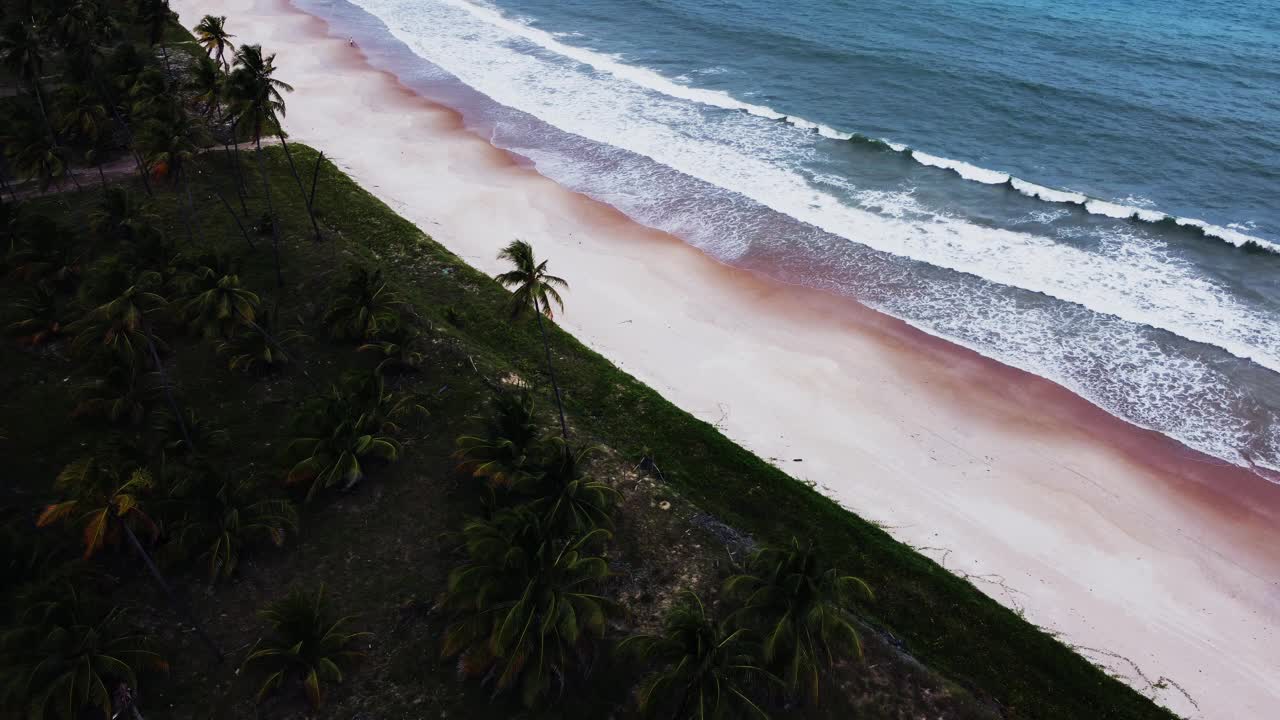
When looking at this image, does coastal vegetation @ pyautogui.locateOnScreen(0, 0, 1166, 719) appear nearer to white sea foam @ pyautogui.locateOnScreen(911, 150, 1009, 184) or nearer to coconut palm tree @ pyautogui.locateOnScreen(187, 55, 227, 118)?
coconut palm tree @ pyautogui.locateOnScreen(187, 55, 227, 118)

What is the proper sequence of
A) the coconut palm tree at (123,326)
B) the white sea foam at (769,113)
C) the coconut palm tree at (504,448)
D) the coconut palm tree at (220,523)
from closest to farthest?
the coconut palm tree at (220,523), the coconut palm tree at (123,326), the coconut palm tree at (504,448), the white sea foam at (769,113)

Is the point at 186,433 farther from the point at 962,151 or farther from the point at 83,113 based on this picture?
the point at 962,151

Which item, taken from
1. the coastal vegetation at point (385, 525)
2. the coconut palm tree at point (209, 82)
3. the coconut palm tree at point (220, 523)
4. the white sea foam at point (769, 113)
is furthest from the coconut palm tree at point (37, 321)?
the white sea foam at point (769, 113)

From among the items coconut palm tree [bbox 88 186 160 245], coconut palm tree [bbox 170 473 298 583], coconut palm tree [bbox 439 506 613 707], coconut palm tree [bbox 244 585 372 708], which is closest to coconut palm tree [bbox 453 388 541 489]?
coconut palm tree [bbox 439 506 613 707]

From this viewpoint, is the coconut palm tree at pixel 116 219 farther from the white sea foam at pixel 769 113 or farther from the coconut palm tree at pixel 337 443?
the white sea foam at pixel 769 113

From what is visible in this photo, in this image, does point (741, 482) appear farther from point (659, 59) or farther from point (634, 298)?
point (659, 59)

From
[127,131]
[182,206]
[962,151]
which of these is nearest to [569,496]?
[182,206]
